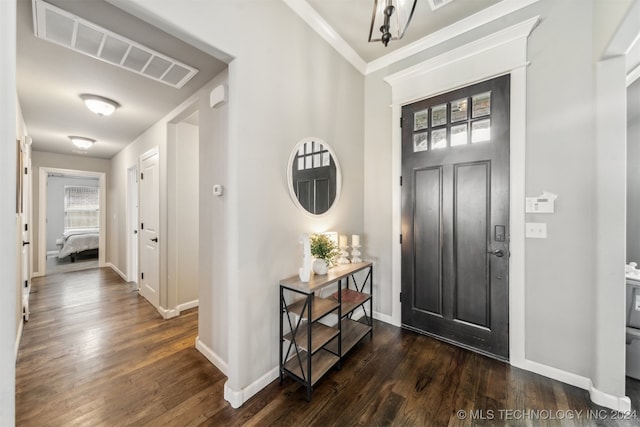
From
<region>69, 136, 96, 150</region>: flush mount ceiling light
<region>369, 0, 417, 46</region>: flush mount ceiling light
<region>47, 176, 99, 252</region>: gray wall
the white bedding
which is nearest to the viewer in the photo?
<region>369, 0, 417, 46</region>: flush mount ceiling light

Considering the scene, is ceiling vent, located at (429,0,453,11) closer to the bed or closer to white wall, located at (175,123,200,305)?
white wall, located at (175,123,200,305)

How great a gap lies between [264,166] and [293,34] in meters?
1.14

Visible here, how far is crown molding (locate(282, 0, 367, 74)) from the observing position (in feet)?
6.53

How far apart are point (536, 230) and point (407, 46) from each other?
2074 millimetres

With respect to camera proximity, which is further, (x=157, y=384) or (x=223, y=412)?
(x=157, y=384)

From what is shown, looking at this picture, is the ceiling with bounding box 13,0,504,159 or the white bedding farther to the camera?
the white bedding

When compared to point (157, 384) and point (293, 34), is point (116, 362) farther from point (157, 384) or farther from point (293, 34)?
point (293, 34)

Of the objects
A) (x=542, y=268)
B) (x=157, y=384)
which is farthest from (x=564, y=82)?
(x=157, y=384)

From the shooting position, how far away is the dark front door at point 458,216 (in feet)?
6.69

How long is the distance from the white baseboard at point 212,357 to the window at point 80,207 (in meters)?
8.50

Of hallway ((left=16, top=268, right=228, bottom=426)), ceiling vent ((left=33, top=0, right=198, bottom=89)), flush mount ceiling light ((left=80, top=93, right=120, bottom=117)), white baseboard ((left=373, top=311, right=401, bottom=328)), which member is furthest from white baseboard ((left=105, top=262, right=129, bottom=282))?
white baseboard ((left=373, top=311, right=401, bottom=328))

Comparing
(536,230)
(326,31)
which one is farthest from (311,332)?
(326,31)

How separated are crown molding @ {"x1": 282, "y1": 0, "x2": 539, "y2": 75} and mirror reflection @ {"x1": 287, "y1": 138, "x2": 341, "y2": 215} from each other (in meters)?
1.01

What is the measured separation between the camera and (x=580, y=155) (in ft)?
5.71
